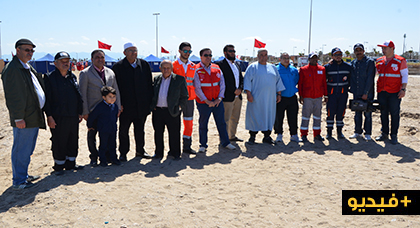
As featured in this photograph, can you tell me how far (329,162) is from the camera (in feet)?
17.9

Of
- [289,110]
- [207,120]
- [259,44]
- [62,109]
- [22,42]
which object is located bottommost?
[207,120]

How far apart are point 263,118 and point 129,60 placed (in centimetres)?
292

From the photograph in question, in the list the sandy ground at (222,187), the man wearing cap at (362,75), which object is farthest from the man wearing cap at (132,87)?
the man wearing cap at (362,75)

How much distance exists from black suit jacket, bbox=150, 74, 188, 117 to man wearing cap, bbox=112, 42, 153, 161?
138 mm

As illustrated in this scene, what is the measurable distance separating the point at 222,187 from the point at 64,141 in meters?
2.45

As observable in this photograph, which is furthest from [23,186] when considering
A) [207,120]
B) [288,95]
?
[288,95]

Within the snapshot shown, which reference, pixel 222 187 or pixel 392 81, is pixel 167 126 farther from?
pixel 392 81

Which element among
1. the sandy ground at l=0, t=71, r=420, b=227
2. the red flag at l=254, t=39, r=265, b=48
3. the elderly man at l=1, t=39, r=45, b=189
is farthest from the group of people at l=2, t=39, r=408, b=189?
the red flag at l=254, t=39, r=265, b=48

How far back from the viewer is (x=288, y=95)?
655cm

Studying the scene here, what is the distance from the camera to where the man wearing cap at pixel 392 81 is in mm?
6383

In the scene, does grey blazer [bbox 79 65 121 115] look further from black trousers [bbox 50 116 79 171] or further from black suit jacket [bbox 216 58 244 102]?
black suit jacket [bbox 216 58 244 102]

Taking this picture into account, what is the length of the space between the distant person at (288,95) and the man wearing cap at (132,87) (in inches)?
110

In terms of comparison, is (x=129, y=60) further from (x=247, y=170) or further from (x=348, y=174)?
(x=348, y=174)

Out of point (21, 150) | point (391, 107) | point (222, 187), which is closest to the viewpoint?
point (21, 150)
